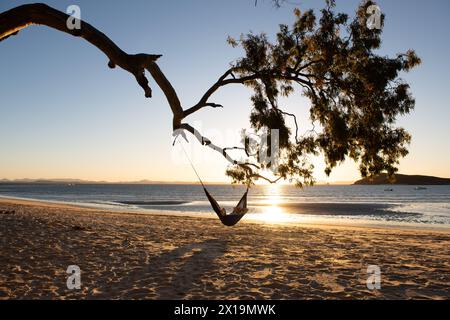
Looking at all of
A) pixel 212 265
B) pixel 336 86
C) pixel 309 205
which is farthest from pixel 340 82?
pixel 309 205

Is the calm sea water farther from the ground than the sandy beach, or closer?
closer

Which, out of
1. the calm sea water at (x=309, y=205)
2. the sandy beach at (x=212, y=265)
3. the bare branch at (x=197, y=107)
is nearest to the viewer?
the sandy beach at (x=212, y=265)

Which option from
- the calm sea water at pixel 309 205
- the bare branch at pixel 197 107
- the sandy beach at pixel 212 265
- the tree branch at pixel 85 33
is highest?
the tree branch at pixel 85 33

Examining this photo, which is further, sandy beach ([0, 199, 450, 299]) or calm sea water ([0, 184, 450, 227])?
calm sea water ([0, 184, 450, 227])

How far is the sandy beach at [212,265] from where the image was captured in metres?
5.78

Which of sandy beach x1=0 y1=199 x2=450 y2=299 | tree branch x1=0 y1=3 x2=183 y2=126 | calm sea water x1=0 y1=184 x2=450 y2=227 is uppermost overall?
tree branch x1=0 y1=3 x2=183 y2=126


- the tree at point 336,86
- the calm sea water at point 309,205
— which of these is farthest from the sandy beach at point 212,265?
the calm sea water at point 309,205

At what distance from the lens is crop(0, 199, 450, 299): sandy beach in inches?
228

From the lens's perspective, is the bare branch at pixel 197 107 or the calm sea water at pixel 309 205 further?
the calm sea water at pixel 309 205

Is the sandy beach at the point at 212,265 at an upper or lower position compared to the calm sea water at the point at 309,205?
upper

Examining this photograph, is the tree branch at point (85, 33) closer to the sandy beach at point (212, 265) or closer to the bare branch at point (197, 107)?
the bare branch at point (197, 107)

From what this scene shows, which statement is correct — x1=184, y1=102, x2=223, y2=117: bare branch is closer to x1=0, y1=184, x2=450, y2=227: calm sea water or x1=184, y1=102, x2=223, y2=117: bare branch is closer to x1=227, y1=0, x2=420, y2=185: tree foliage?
x1=227, y1=0, x2=420, y2=185: tree foliage

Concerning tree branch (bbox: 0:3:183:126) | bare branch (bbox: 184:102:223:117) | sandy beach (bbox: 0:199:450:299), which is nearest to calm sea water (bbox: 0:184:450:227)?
sandy beach (bbox: 0:199:450:299)
